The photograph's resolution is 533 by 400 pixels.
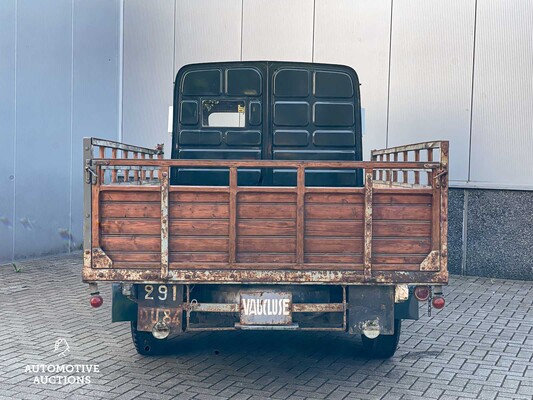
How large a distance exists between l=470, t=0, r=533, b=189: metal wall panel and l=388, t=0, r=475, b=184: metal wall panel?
152 millimetres

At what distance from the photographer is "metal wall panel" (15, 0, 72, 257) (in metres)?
11.3

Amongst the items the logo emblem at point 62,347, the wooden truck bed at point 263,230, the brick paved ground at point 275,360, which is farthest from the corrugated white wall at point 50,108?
the wooden truck bed at point 263,230

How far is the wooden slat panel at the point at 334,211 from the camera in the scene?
5305 millimetres

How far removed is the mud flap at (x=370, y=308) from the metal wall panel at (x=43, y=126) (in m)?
7.25

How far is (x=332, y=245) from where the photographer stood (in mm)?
5328

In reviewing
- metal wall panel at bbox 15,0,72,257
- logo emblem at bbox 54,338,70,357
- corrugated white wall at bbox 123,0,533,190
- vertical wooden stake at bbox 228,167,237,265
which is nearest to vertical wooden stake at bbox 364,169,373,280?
vertical wooden stake at bbox 228,167,237,265

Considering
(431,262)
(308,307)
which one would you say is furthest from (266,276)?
(431,262)

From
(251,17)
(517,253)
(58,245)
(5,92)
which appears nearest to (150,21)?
(251,17)

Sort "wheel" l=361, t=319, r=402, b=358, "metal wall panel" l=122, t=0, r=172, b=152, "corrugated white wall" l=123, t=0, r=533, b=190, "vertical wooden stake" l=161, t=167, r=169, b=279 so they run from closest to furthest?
"vertical wooden stake" l=161, t=167, r=169, b=279, "wheel" l=361, t=319, r=402, b=358, "corrugated white wall" l=123, t=0, r=533, b=190, "metal wall panel" l=122, t=0, r=172, b=152

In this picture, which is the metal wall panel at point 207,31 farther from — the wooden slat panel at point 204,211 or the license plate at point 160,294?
the license plate at point 160,294

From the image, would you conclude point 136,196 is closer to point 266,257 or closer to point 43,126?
point 266,257

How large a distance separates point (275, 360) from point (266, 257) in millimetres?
1414

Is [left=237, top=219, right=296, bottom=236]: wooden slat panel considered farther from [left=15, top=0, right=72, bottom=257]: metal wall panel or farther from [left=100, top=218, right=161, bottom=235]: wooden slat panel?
[left=15, top=0, right=72, bottom=257]: metal wall panel

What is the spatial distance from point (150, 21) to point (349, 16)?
3448 millimetres
